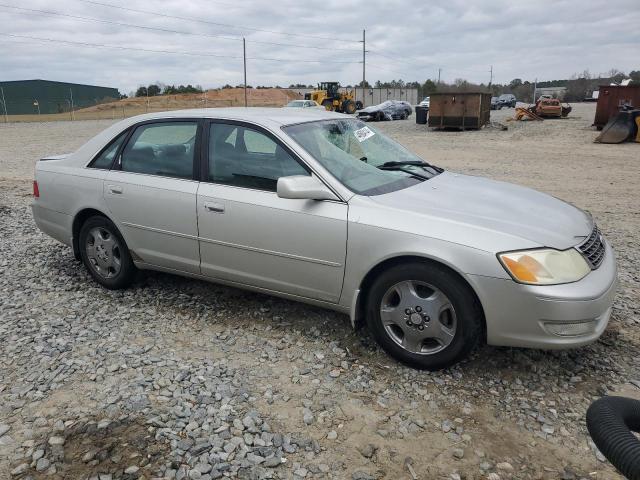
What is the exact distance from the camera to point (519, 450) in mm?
2639

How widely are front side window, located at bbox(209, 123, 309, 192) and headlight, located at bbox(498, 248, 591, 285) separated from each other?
4.87 feet

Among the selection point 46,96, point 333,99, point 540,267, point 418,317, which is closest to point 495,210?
point 540,267

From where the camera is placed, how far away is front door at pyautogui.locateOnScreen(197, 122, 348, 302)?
346 centimetres

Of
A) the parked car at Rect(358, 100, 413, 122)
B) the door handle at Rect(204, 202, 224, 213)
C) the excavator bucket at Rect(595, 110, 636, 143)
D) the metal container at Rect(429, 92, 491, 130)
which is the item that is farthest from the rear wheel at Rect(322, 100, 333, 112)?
the door handle at Rect(204, 202, 224, 213)

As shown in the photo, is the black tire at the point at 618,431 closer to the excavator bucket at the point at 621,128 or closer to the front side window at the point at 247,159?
the front side window at the point at 247,159

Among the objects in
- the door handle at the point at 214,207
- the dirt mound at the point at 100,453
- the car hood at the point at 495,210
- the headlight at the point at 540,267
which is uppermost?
the car hood at the point at 495,210

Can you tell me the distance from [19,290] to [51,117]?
48015mm

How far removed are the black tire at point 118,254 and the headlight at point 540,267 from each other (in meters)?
3.16

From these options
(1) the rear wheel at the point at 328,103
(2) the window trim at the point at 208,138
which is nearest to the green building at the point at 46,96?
(1) the rear wheel at the point at 328,103

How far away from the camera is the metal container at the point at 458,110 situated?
2534cm

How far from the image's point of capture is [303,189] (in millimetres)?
3359

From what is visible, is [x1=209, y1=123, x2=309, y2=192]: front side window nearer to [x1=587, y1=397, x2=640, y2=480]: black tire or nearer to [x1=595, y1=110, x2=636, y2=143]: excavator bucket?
[x1=587, y1=397, x2=640, y2=480]: black tire

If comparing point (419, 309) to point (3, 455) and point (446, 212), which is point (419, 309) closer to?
point (446, 212)

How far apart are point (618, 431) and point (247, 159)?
117 inches
